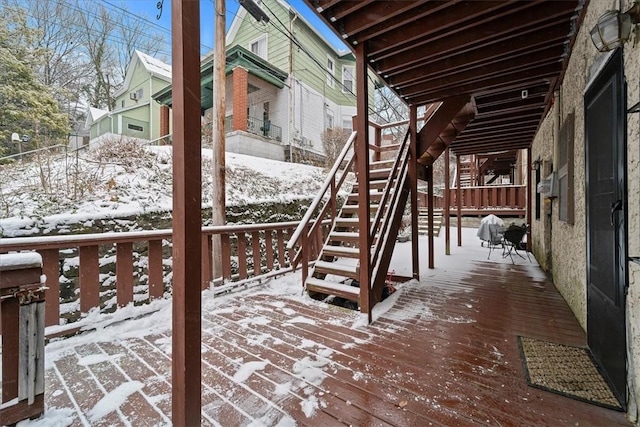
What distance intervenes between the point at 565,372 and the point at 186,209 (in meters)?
2.71

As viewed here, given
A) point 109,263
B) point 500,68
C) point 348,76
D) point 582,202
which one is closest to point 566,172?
point 582,202

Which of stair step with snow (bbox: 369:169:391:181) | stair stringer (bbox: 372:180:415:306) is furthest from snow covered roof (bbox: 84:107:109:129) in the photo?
stair stringer (bbox: 372:180:415:306)

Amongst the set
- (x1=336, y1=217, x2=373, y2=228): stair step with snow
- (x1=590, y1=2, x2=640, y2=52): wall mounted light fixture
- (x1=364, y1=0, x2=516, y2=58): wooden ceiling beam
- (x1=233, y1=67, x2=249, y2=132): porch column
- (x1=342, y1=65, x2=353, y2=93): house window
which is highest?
(x1=342, y1=65, x2=353, y2=93): house window

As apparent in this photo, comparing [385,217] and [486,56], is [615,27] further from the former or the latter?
[385,217]

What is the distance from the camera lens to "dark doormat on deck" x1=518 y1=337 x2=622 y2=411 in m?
1.76

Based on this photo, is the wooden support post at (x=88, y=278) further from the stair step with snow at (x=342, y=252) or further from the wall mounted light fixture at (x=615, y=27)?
the wall mounted light fixture at (x=615, y=27)

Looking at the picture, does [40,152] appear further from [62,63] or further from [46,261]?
[62,63]

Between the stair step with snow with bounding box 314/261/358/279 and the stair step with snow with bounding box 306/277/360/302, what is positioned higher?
the stair step with snow with bounding box 314/261/358/279

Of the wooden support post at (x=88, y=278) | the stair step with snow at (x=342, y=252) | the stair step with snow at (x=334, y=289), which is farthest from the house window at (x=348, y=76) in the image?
the wooden support post at (x=88, y=278)

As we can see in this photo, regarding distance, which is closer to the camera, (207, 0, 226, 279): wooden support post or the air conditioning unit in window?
the air conditioning unit in window

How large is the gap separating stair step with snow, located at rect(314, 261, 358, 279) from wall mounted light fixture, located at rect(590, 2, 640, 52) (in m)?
2.67

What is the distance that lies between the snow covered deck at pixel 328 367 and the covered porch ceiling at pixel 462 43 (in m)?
2.83

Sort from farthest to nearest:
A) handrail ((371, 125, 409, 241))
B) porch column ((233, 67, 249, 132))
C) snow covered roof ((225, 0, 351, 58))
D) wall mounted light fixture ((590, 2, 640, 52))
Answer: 1. snow covered roof ((225, 0, 351, 58))
2. porch column ((233, 67, 249, 132))
3. handrail ((371, 125, 409, 241))
4. wall mounted light fixture ((590, 2, 640, 52))

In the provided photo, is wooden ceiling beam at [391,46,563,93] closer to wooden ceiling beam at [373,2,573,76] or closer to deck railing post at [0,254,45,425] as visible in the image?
wooden ceiling beam at [373,2,573,76]
